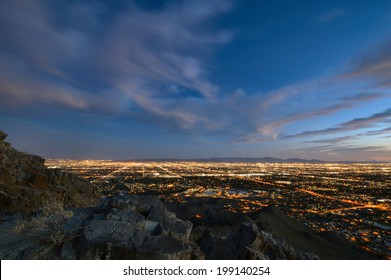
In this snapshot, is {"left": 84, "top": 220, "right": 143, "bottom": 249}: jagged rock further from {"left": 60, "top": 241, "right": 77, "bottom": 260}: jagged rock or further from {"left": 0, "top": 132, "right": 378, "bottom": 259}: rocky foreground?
{"left": 60, "top": 241, "right": 77, "bottom": 260}: jagged rock

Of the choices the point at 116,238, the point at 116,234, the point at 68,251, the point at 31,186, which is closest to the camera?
the point at 68,251

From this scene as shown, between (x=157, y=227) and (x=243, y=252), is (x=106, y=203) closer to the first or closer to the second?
(x=157, y=227)

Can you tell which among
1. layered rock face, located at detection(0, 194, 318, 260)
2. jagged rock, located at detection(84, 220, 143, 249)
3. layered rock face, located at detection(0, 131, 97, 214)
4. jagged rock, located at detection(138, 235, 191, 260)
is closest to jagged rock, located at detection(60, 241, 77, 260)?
layered rock face, located at detection(0, 194, 318, 260)

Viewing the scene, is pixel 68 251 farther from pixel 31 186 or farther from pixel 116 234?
pixel 31 186

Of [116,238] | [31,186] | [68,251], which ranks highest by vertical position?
[31,186]

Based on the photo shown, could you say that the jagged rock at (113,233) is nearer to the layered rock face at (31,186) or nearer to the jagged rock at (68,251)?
the jagged rock at (68,251)

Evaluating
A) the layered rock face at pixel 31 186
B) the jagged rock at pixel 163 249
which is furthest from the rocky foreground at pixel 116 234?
the layered rock face at pixel 31 186

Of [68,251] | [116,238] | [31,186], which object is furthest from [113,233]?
[31,186]

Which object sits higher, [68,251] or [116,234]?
[116,234]

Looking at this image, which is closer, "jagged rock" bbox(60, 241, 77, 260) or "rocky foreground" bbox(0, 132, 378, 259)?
"jagged rock" bbox(60, 241, 77, 260)
